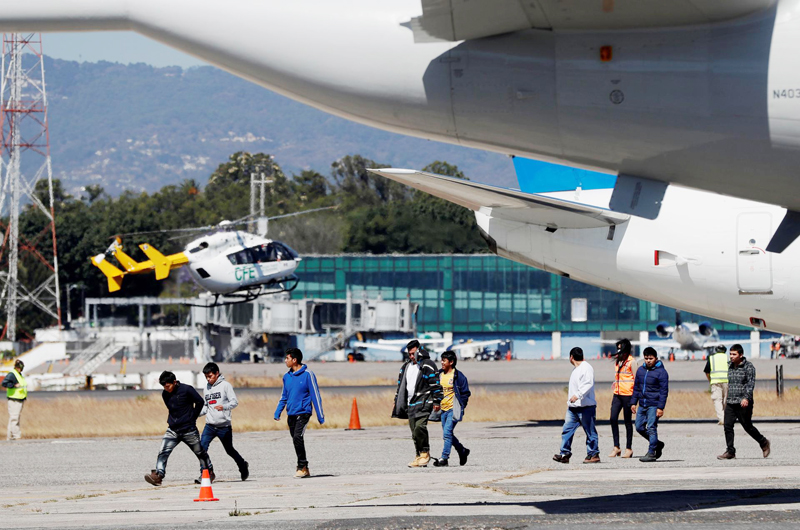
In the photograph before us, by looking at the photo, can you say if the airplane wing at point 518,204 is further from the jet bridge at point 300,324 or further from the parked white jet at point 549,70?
the jet bridge at point 300,324

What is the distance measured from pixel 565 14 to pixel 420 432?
34.7 ft

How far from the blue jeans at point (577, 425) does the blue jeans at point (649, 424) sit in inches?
42.0

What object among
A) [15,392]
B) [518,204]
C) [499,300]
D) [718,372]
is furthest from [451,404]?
[499,300]

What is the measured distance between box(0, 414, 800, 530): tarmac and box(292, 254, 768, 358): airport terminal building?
69366 mm

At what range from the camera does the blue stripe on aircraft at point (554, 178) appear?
23203mm

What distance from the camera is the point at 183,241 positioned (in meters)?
→ 133

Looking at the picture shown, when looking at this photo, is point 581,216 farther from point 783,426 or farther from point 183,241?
point 183,241

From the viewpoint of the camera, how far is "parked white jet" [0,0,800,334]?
26.3ft

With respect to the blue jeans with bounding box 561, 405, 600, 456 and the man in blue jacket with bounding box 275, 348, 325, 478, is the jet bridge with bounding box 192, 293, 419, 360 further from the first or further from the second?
the man in blue jacket with bounding box 275, 348, 325, 478

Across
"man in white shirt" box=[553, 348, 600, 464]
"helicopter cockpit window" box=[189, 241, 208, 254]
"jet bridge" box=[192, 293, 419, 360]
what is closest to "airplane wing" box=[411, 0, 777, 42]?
"man in white shirt" box=[553, 348, 600, 464]

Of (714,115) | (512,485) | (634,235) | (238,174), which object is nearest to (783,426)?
(634,235)

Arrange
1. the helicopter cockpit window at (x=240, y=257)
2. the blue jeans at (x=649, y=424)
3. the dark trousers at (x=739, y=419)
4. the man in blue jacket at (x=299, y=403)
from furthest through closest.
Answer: the helicopter cockpit window at (x=240, y=257)
the blue jeans at (x=649, y=424)
the dark trousers at (x=739, y=419)
the man in blue jacket at (x=299, y=403)

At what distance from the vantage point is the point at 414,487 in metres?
14.4

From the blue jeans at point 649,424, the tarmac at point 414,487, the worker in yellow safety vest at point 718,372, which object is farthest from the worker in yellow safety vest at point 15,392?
the worker in yellow safety vest at point 718,372
